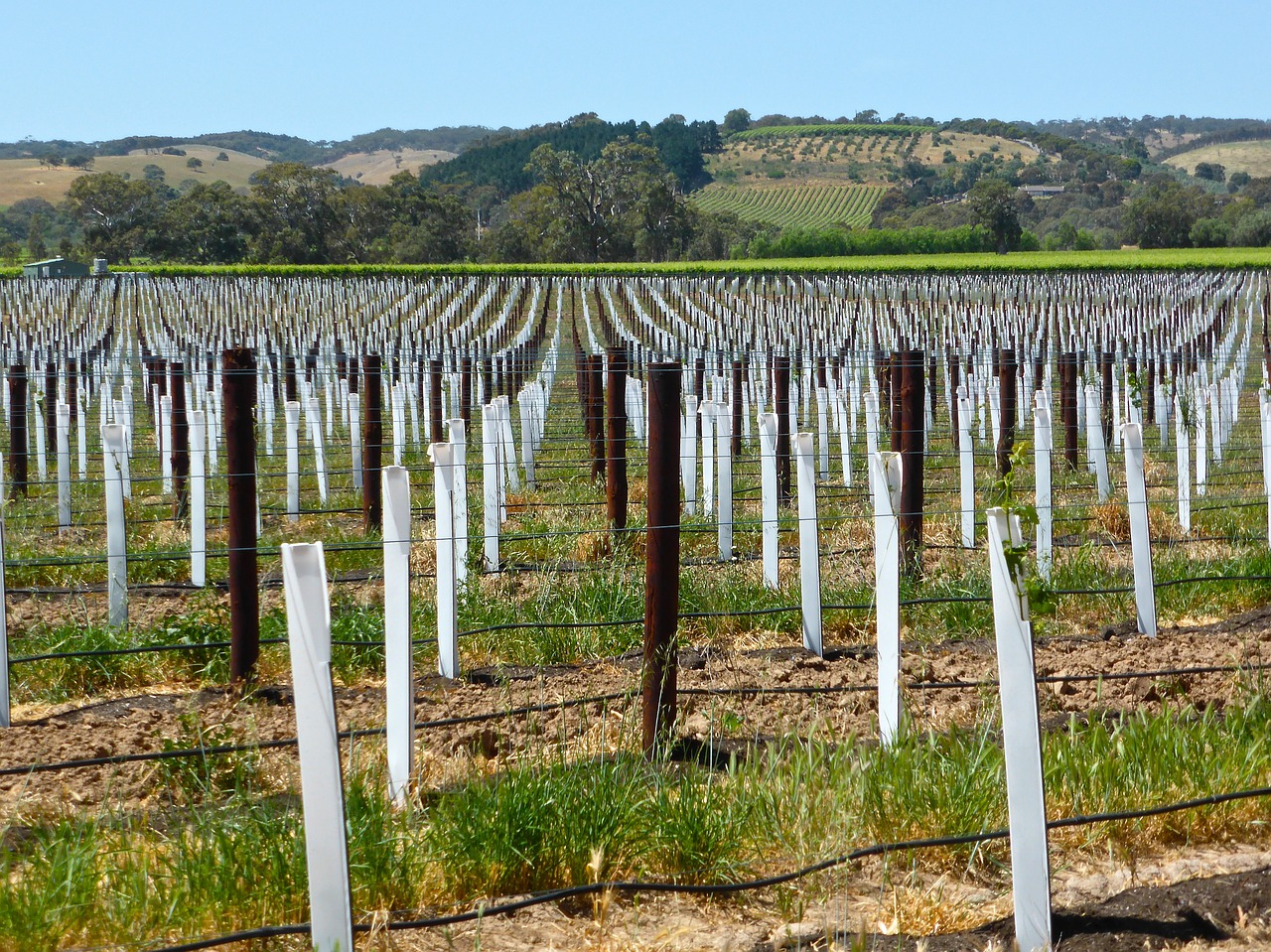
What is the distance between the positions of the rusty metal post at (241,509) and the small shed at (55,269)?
55288 mm

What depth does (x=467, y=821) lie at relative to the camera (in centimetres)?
318

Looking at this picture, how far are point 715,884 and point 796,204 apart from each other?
5874 inches

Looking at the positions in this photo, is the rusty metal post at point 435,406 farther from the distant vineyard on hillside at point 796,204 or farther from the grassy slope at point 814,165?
the grassy slope at point 814,165

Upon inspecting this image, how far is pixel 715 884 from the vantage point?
10.5 ft

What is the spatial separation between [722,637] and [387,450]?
7.34m

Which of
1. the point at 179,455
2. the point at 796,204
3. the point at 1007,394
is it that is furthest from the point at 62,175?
the point at 1007,394

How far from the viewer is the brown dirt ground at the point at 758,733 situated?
9.92 ft

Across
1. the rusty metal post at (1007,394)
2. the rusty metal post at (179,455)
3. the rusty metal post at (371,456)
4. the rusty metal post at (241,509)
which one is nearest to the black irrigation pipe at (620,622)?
the rusty metal post at (241,509)

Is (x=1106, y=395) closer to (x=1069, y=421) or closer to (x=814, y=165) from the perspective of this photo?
(x=1069, y=421)

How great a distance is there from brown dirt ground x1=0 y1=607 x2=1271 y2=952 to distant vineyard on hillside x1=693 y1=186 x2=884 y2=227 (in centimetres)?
12713

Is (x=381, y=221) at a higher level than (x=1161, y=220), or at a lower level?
lower

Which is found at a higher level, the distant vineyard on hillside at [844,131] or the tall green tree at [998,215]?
the distant vineyard on hillside at [844,131]

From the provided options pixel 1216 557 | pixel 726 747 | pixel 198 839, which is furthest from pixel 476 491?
pixel 198 839

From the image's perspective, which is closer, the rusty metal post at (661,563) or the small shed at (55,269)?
the rusty metal post at (661,563)
